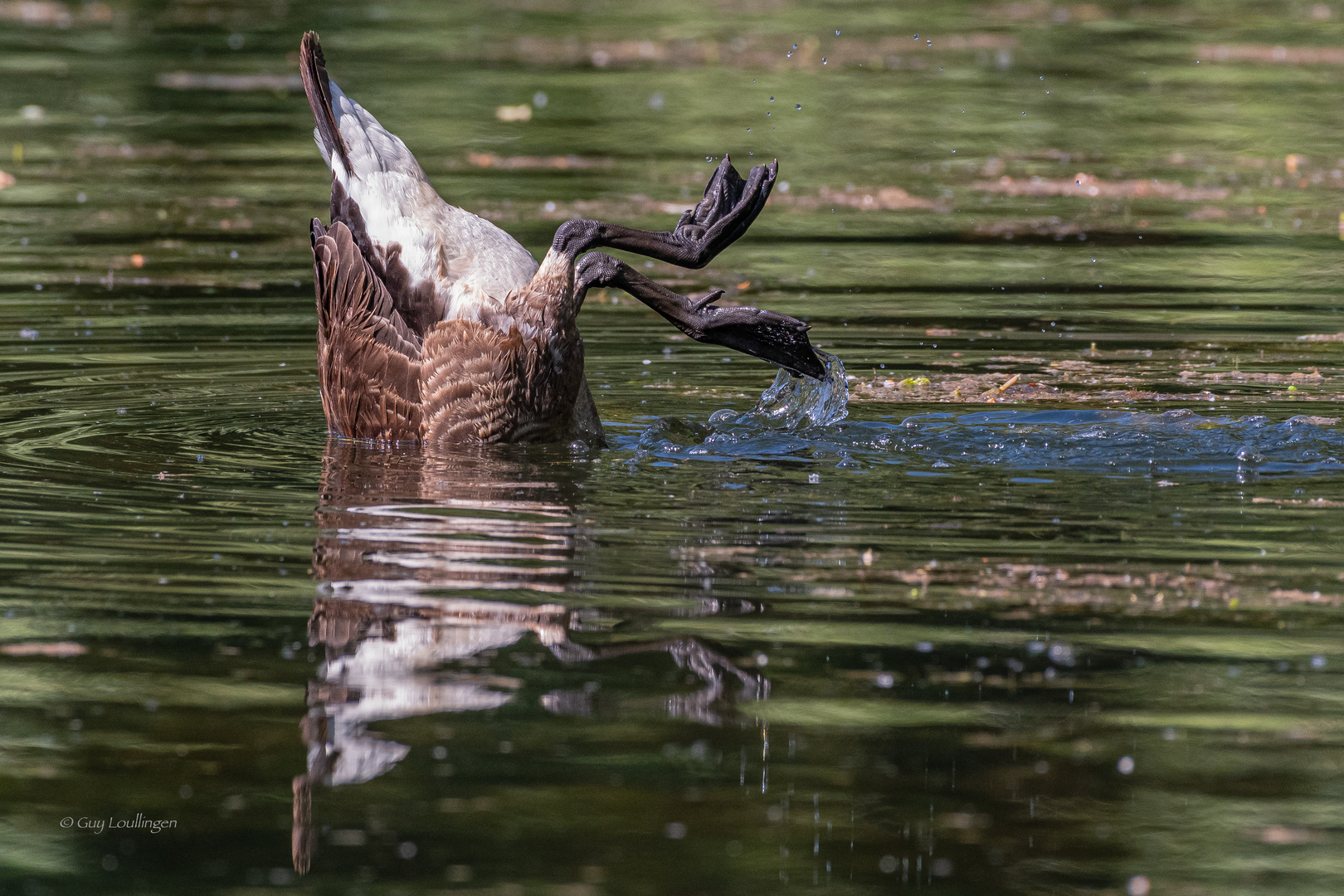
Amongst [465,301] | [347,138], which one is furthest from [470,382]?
[347,138]

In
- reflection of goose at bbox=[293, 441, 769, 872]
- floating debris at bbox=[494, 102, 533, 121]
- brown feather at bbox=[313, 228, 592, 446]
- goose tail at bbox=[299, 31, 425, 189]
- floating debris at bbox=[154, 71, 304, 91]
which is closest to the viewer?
reflection of goose at bbox=[293, 441, 769, 872]

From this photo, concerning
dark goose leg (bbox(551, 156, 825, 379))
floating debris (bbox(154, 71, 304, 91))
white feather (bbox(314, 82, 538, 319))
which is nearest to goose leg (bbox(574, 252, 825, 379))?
dark goose leg (bbox(551, 156, 825, 379))

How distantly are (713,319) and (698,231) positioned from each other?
33 centimetres

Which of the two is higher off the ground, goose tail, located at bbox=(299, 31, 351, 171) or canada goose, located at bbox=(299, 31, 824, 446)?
goose tail, located at bbox=(299, 31, 351, 171)

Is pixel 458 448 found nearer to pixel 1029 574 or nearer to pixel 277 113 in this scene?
pixel 1029 574

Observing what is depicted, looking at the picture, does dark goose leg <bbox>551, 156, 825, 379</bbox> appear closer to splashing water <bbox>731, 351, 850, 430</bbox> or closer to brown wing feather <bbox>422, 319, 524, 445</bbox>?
splashing water <bbox>731, 351, 850, 430</bbox>

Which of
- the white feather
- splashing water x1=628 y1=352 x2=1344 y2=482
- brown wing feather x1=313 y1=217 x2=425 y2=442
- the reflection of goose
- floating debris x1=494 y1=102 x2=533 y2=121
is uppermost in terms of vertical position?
floating debris x1=494 y1=102 x2=533 y2=121

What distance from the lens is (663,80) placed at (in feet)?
54.4

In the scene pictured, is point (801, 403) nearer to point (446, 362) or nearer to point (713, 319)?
point (713, 319)

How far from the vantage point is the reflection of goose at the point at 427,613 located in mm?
4074

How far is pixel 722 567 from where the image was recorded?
514cm

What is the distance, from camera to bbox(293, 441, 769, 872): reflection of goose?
13.4 ft

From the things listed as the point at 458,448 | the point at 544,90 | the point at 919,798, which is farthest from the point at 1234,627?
the point at 544,90

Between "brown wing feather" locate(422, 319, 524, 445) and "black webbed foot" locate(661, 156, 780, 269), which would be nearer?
"brown wing feather" locate(422, 319, 524, 445)
